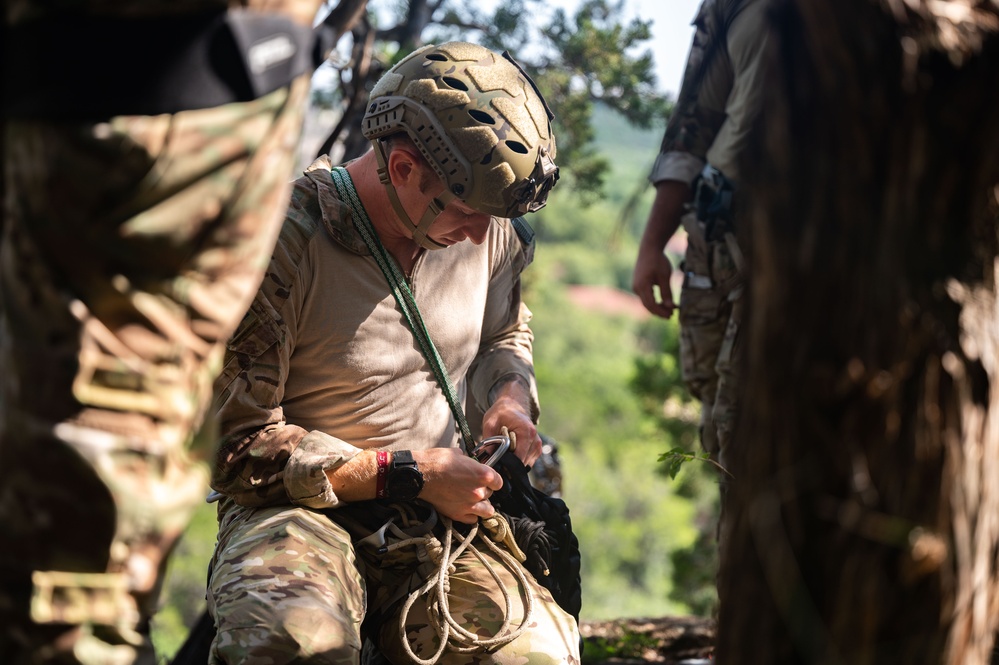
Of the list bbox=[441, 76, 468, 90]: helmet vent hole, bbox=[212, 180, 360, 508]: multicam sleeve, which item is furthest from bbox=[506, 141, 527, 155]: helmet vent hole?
bbox=[212, 180, 360, 508]: multicam sleeve

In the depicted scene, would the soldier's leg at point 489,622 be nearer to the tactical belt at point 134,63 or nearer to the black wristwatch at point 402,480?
the black wristwatch at point 402,480

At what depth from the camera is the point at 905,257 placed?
137 cm

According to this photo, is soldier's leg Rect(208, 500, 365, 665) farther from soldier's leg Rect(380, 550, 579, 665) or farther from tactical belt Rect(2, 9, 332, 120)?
tactical belt Rect(2, 9, 332, 120)

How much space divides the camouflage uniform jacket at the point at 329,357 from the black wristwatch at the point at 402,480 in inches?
4.5

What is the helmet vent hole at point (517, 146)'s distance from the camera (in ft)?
8.32

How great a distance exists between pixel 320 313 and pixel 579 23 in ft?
10.4

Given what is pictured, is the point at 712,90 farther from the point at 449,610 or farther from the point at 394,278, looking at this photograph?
the point at 449,610

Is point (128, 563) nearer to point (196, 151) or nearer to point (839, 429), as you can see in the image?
point (196, 151)

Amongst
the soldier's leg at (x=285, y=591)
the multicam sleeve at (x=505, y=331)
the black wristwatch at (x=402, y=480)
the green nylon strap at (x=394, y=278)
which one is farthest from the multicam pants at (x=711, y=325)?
the soldier's leg at (x=285, y=591)

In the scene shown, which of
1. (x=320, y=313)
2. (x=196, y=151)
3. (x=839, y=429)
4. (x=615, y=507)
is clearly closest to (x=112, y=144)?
(x=196, y=151)

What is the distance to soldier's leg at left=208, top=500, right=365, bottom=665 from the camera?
6.79ft

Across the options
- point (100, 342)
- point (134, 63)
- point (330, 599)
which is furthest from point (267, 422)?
point (134, 63)

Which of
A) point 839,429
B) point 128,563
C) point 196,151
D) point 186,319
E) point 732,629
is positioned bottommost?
point 732,629

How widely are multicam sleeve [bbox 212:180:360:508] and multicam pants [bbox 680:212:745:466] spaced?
122 centimetres
